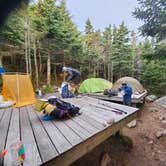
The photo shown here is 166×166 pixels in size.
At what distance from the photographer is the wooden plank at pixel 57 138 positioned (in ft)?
5.65

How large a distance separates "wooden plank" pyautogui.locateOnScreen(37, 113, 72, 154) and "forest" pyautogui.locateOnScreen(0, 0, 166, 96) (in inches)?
127

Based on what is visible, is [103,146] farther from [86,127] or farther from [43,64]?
[43,64]

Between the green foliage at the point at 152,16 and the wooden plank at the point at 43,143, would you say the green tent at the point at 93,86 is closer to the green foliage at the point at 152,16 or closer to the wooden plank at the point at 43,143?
the green foliage at the point at 152,16

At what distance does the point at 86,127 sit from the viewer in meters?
2.39

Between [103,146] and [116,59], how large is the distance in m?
12.5

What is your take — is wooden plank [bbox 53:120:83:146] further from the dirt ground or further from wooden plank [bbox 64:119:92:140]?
the dirt ground

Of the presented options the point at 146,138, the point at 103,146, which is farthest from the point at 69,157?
the point at 146,138

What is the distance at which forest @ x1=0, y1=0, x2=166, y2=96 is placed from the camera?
573 centimetres

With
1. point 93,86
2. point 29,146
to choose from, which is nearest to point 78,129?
point 29,146

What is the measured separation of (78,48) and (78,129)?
33.9 feet

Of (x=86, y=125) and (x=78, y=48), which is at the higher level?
(x=78, y=48)

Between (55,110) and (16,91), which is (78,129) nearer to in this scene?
(55,110)

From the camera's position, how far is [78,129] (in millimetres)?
2303

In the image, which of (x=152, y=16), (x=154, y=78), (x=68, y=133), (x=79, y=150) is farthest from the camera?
(x=154, y=78)
